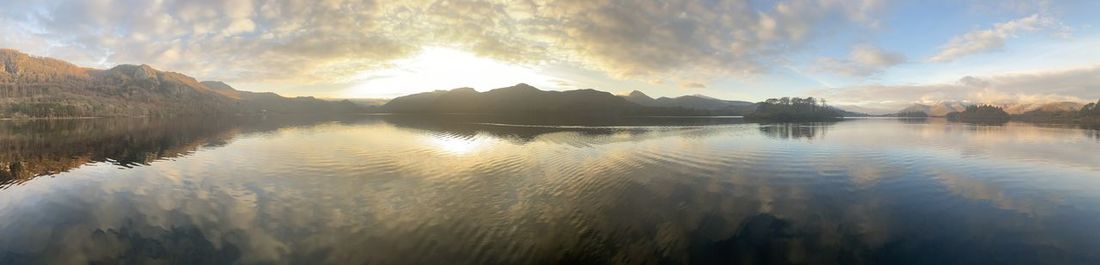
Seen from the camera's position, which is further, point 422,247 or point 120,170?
point 120,170

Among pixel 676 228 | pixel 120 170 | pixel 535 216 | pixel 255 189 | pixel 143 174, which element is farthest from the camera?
pixel 120 170

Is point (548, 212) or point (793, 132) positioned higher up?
point (793, 132)

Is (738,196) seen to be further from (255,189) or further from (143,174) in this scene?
(143,174)

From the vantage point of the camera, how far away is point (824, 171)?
31812 mm

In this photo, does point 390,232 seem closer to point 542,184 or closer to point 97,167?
point 542,184

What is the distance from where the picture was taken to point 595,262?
13.7 m

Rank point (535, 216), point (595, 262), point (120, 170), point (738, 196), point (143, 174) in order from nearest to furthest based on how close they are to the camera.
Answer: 1. point (595, 262)
2. point (535, 216)
3. point (738, 196)
4. point (143, 174)
5. point (120, 170)

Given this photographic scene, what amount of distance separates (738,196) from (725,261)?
1012 centimetres

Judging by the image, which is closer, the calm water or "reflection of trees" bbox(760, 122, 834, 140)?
the calm water

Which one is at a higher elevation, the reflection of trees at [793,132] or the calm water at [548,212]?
the reflection of trees at [793,132]

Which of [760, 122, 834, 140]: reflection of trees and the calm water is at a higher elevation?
[760, 122, 834, 140]: reflection of trees

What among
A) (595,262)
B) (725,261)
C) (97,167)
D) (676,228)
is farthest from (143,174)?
(725,261)

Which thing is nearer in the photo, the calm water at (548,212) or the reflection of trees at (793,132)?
the calm water at (548,212)

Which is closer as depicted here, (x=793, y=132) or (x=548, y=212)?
(x=548, y=212)
